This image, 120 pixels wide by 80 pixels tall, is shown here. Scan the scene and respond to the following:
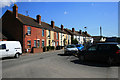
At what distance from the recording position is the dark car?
833cm

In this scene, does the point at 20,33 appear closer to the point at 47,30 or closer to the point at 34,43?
the point at 34,43

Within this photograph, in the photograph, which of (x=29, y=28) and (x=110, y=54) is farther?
(x=29, y=28)

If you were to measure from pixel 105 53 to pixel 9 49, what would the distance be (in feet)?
33.5

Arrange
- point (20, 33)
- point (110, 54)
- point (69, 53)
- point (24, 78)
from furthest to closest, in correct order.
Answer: point (20, 33) → point (69, 53) → point (110, 54) → point (24, 78)

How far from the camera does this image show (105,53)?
28.7 feet

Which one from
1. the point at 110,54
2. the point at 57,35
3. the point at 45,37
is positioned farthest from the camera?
the point at 57,35

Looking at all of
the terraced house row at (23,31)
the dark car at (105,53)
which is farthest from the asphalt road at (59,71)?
the terraced house row at (23,31)

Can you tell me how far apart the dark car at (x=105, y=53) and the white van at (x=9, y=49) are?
8.47 meters

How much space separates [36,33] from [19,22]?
4841 mm

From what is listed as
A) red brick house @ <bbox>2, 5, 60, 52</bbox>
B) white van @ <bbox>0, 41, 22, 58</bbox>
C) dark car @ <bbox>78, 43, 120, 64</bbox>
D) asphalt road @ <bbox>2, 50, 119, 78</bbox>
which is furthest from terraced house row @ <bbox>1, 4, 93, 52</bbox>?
dark car @ <bbox>78, 43, 120, 64</bbox>

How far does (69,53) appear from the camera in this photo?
15844 millimetres

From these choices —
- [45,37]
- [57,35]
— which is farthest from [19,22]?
[57,35]

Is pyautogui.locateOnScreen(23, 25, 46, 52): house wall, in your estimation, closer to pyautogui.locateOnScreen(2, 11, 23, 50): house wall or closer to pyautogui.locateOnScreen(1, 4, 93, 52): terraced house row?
pyautogui.locateOnScreen(1, 4, 93, 52): terraced house row

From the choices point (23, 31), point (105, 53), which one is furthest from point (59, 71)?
point (23, 31)
